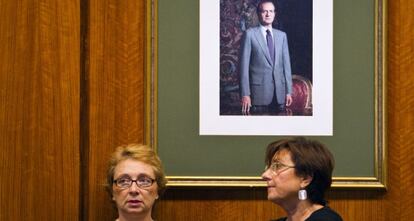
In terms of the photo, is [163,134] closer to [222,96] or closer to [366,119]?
[222,96]

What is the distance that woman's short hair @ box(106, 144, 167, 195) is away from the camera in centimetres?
282

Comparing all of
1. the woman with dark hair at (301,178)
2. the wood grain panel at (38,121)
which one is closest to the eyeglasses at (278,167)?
the woman with dark hair at (301,178)

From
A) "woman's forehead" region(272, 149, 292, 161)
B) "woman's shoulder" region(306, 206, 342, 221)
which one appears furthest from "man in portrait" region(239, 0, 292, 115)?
"woman's shoulder" region(306, 206, 342, 221)

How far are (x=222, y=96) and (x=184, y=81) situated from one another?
16cm

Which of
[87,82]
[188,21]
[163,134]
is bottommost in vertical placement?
[163,134]

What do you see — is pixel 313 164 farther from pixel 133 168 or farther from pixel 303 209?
pixel 133 168

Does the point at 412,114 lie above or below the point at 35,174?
above

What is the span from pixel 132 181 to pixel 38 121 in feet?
1.46

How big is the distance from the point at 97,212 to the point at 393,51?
130 centimetres

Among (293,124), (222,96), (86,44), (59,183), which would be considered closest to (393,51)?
(293,124)

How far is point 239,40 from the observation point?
2.93 metres

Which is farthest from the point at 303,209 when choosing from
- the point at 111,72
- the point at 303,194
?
the point at 111,72

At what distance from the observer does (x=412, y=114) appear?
9.48 feet

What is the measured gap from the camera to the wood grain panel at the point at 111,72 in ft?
9.53
